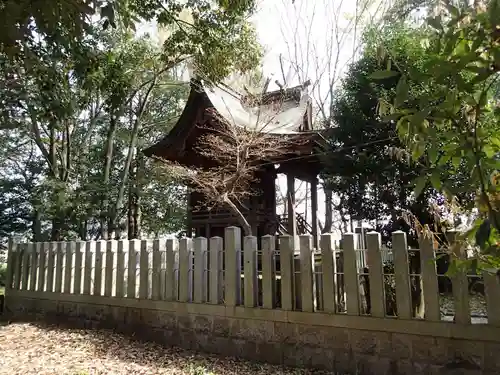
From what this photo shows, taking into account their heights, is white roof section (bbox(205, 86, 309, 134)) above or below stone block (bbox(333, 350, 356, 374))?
above

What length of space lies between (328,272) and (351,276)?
0.87 ft

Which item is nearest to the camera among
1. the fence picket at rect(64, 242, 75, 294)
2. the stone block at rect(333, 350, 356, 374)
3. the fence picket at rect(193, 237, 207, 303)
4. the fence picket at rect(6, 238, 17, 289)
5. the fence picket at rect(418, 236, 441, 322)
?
the fence picket at rect(418, 236, 441, 322)

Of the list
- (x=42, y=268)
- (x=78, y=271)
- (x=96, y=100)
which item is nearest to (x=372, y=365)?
(x=78, y=271)

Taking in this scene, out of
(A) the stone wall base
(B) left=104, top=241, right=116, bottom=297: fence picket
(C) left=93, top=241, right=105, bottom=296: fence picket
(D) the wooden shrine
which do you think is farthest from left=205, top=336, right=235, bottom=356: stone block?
(D) the wooden shrine

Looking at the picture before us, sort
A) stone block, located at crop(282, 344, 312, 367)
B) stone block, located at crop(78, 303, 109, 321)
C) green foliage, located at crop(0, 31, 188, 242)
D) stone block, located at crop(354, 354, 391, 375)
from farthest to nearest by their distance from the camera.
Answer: green foliage, located at crop(0, 31, 188, 242) < stone block, located at crop(78, 303, 109, 321) < stone block, located at crop(282, 344, 312, 367) < stone block, located at crop(354, 354, 391, 375)

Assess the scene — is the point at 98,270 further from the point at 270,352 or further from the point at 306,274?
the point at 306,274

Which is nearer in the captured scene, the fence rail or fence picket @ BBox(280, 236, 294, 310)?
the fence rail

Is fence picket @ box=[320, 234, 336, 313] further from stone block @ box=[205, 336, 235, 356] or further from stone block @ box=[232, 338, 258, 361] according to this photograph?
stone block @ box=[205, 336, 235, 356]

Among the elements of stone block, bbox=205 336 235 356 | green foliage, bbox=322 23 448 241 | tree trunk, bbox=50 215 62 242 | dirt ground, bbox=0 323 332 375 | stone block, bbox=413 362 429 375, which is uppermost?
green foliage, bbox=322 23 448 241

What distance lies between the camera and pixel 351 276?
3.85 m

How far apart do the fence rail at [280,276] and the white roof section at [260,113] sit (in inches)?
152

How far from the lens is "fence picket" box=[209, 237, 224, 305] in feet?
15.7

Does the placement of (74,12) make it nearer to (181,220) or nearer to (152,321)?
(152,321)

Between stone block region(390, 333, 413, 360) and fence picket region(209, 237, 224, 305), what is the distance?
81.4 inches
